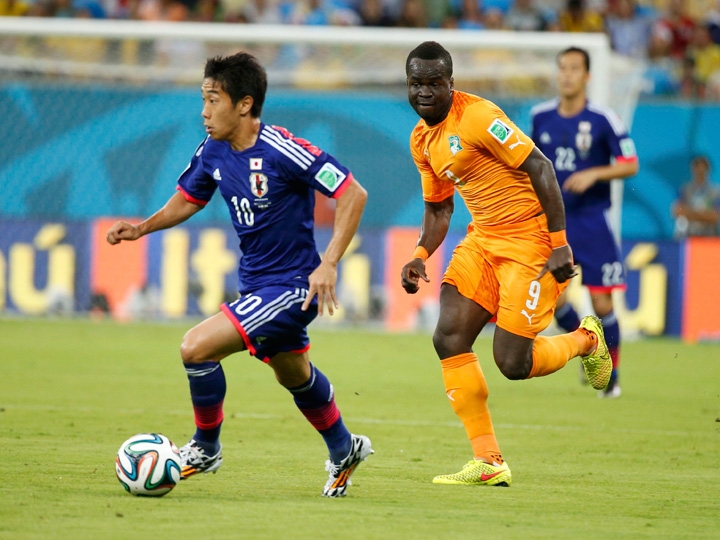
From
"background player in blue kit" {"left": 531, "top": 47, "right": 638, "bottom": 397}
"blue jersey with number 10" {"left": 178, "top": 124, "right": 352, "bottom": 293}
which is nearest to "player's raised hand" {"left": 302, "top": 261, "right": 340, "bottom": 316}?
"blue jersey with number 10" {"left": 178, "top": 124, "right": 352, "bottom": 293}

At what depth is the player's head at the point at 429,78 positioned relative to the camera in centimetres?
611

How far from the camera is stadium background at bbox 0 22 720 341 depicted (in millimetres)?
15242

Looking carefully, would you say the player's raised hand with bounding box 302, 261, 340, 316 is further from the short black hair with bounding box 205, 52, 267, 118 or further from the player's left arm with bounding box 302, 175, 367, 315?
the short black hair with bounding box 205, 52, 267, 118

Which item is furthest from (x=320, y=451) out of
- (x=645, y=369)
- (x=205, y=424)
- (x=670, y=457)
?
(x=645, y=369)

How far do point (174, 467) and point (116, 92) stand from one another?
12.9 m

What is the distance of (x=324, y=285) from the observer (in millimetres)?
5586

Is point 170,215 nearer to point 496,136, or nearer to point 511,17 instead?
point 496,136

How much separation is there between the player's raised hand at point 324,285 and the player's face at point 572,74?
16.9 feet

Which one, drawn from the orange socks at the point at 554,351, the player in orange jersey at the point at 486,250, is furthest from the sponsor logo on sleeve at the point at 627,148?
the player in orange jersey at the point at 486,250

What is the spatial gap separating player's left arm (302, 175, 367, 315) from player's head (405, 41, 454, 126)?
61 cm

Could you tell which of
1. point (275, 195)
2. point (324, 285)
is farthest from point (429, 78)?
point (324, 285)

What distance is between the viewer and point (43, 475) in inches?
232

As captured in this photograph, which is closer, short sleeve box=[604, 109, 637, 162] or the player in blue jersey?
the player in blue jersey

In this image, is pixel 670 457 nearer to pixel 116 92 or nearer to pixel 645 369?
pixel 645 369
